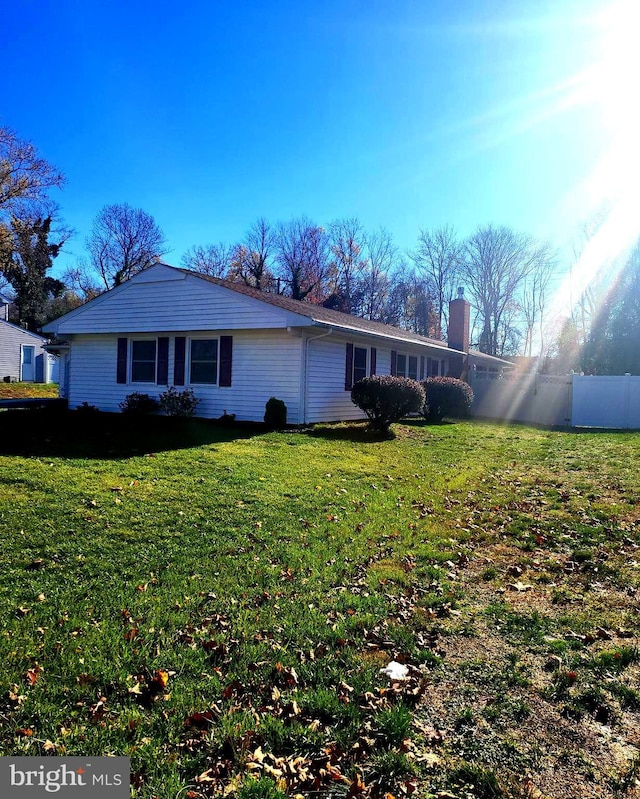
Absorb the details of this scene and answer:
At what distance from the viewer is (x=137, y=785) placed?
76.8 inches

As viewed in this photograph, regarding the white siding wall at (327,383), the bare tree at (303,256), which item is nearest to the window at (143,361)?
the white siding wall at (327,383)

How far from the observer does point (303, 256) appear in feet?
142

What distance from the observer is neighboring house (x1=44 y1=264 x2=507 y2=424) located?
525 inches

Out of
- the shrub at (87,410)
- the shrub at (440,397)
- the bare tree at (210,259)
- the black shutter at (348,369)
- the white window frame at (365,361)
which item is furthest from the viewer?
the bare tree at (210,259)

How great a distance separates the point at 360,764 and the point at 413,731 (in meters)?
→ 0.33

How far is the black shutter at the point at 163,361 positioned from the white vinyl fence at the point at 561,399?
1364 centimetres

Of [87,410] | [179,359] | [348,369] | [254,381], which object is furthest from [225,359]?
[87,410]

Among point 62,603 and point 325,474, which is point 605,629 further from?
point 325,474

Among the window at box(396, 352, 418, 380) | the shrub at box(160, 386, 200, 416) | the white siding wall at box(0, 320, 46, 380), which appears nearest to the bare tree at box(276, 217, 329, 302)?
the white siding wall at box(0, 320, 46, 380)

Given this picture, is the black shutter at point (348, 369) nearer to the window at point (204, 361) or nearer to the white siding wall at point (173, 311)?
the white siding wall at point (173, 311)

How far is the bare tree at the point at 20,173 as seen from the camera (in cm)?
2950

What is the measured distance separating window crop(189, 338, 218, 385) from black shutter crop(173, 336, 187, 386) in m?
0.24

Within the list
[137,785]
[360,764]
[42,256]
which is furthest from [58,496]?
[42,256]

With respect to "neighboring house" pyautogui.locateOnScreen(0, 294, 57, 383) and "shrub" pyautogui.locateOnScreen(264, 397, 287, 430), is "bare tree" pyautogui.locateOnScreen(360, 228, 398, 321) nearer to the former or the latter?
"neighboring house" pyautogui.locateOnScreen(0, 294, 57, 383)
